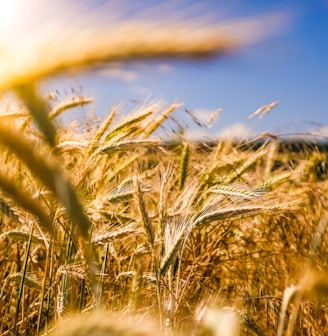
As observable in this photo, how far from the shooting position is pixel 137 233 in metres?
1.68

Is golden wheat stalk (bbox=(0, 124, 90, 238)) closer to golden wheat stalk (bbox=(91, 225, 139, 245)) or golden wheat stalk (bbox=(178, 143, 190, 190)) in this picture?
golden wheat stalk (bbox=(91, 225, 139, 245))

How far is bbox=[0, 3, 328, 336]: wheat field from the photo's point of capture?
798mm

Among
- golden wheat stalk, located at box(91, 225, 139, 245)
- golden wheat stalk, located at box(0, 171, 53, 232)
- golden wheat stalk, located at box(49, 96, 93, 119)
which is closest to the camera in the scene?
golden wheat stalk, located at box(0, 171, 53, 232)

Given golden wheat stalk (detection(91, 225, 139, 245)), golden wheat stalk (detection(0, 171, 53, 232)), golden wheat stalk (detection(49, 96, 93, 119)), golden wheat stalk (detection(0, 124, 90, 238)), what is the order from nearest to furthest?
golden wheat stalk (detection(0, 124, 90, 238)) → golden wheat stalk (detection(0, 171, 53, 232)) → golden wheat stalk (detection(91, 225, 139, 245)) → golden wheat stalk (detection(49, 96, 93, 119))

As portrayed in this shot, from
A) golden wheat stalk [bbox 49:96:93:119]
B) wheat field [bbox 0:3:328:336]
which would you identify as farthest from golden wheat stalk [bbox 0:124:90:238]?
golden wheat stalk [bbox 49:96:93:119]

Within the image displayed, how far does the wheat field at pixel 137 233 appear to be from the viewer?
0.80 meters

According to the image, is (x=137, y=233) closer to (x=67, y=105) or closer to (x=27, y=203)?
(x=27, y=203)

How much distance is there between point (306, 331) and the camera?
2422 millimetres

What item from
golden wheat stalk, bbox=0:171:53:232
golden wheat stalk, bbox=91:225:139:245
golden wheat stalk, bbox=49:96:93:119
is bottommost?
golden wheat stalk, bbox=0:171:53:232

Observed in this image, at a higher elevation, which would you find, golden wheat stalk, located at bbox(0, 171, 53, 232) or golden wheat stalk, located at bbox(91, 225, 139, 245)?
golden wheat stalk, located at bbox(91, 225, 139, 245)

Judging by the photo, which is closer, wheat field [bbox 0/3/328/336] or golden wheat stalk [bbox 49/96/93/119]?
wheat field [bbox 0/3/328/336]

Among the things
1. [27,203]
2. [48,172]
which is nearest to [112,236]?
[27,203]

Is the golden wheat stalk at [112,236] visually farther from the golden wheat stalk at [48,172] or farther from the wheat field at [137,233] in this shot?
the golden wheat stalk at [48,172]

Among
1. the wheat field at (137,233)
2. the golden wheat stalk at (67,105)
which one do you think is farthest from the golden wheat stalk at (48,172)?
the golden wheat stalk at (67,105)
